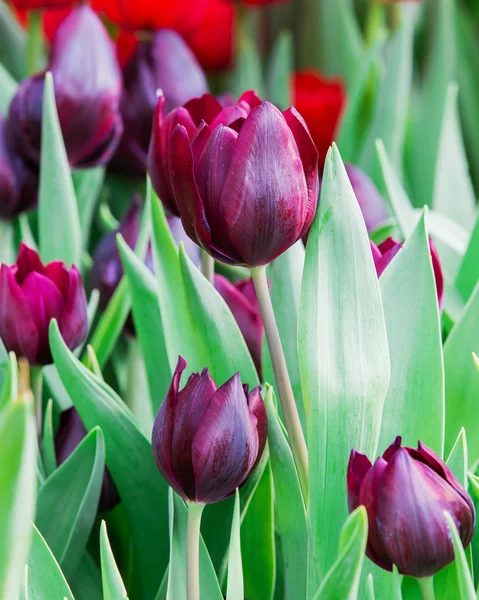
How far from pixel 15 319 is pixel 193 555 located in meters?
0.15

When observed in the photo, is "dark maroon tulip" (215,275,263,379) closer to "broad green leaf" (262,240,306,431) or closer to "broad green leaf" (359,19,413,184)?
"broad green leaf" (262,240,306,431)

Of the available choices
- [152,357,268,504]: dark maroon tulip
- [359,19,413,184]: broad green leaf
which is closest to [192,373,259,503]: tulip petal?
[152,357,268,504]: dark maroon tulip

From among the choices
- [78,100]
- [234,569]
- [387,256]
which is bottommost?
[234,569]

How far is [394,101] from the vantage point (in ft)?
2.43

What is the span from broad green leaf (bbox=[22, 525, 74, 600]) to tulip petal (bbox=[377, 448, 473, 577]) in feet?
0.42

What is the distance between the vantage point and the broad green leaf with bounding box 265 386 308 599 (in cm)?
34

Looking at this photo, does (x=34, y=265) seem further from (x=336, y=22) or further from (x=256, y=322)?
(x=336, y=22)

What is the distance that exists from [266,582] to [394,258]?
15 centimetres

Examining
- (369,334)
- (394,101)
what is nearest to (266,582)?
(369,334)

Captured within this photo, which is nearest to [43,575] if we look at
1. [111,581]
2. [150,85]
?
[111,581]

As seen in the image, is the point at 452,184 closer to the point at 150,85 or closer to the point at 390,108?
the point at 390,108

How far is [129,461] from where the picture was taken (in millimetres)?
388

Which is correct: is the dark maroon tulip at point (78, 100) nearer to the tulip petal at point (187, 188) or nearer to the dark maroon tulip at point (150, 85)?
the dark maroon tulip at point (150, 85)

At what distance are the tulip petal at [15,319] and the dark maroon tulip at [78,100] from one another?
0.18 meters
